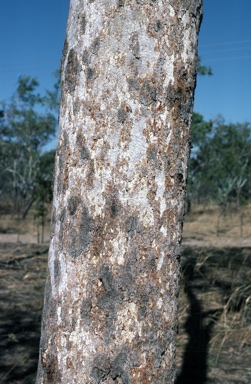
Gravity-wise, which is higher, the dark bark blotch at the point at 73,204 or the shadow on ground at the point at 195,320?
the dark bark blotch at the point at 73,204

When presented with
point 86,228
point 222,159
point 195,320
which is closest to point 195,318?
point 195,320

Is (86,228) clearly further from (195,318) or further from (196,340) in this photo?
(195,318)

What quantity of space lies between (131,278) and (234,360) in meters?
3.03

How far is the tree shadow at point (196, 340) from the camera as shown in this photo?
12.8ft

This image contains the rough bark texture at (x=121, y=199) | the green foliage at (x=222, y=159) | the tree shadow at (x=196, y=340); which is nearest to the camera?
the rough bark texture at (x=121, y=199)

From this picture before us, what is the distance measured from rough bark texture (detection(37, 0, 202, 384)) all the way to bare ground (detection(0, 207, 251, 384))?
2.26m

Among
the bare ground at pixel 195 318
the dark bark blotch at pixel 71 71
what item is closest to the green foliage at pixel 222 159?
the bare ground at pixel 195 318

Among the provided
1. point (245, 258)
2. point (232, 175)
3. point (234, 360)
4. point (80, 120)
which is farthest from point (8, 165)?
point (80, 120)

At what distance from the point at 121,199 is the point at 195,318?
4.05 metres

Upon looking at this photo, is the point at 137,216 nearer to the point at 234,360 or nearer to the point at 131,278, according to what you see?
the point at 131,278

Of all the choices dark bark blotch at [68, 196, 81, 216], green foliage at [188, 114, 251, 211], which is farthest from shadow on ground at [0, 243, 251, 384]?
green foliage at [188, 114, 251, 211]

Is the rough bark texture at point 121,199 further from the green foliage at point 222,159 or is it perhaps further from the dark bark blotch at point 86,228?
the green foliage at point 222,159

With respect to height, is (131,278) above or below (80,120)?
Answer: below

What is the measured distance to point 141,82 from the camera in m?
1.54
